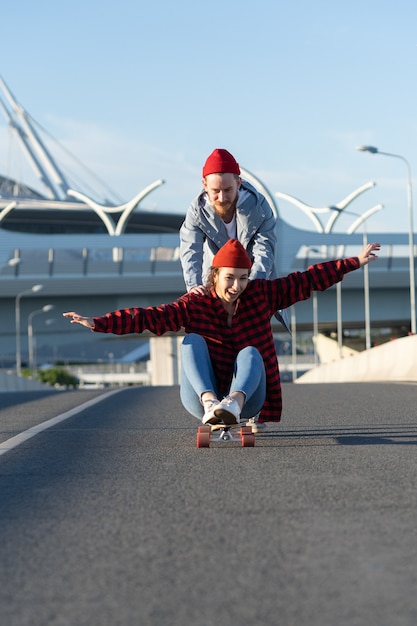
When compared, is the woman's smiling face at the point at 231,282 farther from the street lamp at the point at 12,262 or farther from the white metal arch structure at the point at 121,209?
the white metal arch structure at the point at 121,209

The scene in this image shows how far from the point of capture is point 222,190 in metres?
7.61

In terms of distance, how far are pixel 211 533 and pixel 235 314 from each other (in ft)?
10.7

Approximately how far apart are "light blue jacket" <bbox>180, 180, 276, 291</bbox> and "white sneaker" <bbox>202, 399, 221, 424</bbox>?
136 centimetres

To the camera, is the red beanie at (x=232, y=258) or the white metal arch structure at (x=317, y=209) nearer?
the red beanie at (x=232, y=258)

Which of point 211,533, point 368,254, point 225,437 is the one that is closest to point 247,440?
point 225,437

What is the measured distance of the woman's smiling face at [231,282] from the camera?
701 cm

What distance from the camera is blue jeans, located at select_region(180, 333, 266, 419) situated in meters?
6.88

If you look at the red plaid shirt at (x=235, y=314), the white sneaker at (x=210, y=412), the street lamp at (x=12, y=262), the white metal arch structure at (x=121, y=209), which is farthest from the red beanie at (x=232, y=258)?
the white metal arch structure at (x=121, y=209)

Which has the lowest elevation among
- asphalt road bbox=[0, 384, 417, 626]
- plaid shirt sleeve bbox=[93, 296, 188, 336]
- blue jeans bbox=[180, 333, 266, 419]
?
asphalt road bbox=[0, 384, 417, 626]

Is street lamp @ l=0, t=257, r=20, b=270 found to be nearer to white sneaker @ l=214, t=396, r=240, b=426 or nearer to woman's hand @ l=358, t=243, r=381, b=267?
woman's hand @ l=358, t=243, r=381, b=267

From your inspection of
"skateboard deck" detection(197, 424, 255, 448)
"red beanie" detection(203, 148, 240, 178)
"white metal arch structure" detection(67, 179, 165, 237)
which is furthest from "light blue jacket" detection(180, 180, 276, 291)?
"white metal arch structure" detection(67, 179, 165, 237)

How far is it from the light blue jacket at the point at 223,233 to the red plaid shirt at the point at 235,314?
→ 502 mm

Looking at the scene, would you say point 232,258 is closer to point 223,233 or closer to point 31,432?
point 223,233

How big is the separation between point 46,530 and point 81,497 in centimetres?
86
